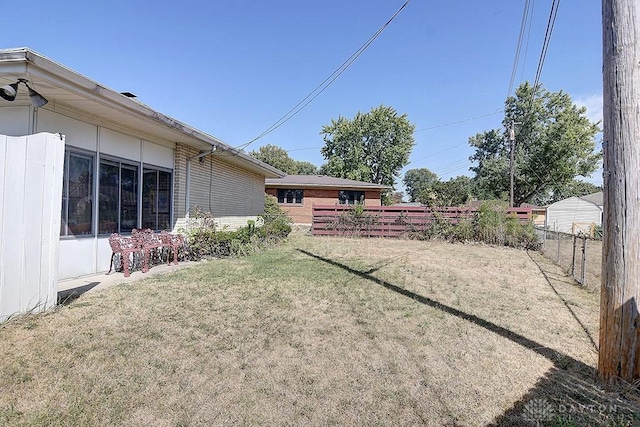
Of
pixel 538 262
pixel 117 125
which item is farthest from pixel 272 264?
pixel 538 262

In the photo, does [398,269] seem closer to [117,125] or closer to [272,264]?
[272,264]

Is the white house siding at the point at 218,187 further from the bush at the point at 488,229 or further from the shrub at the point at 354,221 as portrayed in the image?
the bush at the point at 488,229

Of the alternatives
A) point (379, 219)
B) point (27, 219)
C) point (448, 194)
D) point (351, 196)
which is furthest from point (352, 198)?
point (27, 219)

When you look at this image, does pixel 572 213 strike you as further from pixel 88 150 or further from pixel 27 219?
pixel 27 219

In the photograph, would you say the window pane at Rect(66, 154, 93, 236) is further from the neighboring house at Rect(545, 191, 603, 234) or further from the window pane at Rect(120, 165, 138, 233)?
the neighboring house at Rect(545, 191, 603, 234)

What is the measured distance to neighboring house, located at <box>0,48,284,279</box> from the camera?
177 inches

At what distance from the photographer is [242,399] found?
2291mm

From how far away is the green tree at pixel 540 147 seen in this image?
27.4 metres

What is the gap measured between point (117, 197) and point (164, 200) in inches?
58.5

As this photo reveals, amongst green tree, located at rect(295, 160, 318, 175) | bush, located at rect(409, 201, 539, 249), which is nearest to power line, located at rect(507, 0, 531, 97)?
bush, located at rect(409, 201, 539, 249)

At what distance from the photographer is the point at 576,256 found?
9578 mm

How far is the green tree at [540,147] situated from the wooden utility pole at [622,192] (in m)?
28.9

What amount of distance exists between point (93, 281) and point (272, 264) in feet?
10.6

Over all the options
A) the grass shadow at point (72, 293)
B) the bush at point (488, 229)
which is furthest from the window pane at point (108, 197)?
the bush at point (488, 229)
